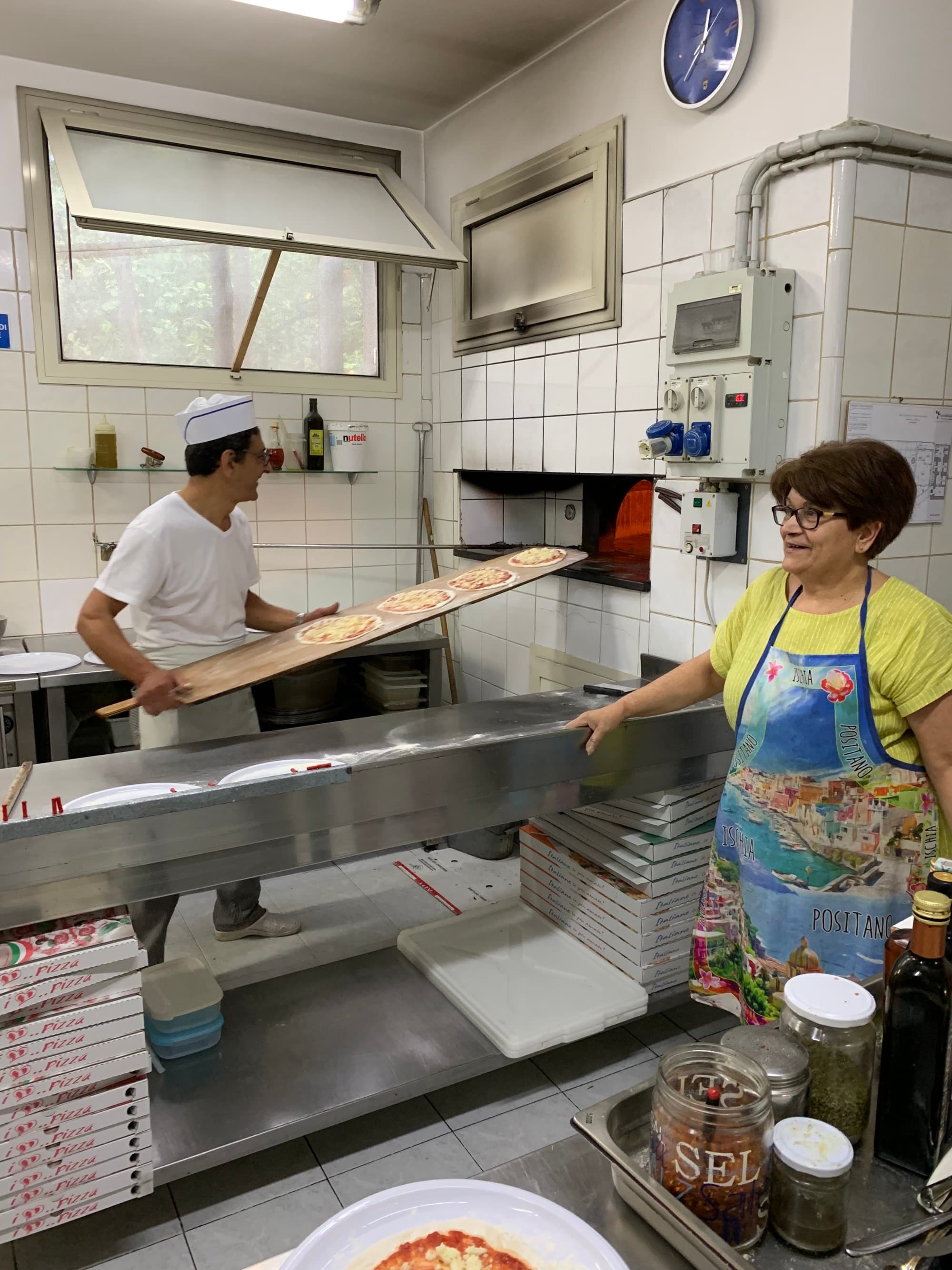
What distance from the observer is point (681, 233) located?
2.58 m

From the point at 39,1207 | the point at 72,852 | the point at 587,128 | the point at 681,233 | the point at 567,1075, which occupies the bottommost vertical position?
the point at 567,1075

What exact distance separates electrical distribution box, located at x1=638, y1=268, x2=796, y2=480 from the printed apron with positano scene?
709 millimetres

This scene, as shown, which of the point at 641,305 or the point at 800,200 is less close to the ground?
the point at 800,200

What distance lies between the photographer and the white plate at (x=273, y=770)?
1719mm

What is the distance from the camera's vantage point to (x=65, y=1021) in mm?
1540

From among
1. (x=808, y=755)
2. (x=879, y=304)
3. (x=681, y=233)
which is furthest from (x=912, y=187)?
(x=808, y=755)

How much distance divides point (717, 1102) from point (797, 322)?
6.44ft

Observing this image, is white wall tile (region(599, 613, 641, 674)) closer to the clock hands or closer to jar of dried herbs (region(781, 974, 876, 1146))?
the clock hands

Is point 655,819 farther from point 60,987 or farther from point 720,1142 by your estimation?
point 720,1142

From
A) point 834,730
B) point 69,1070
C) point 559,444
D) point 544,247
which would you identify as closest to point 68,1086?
point 69,1070

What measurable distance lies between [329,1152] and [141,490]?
8.20ft

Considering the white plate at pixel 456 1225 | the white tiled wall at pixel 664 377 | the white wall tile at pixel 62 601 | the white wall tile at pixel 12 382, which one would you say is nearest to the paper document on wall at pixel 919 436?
the white tiled wall at pixel 664 377

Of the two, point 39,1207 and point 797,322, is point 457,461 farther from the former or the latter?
point 39,1207

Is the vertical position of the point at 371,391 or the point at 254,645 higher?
the point at 371,391
